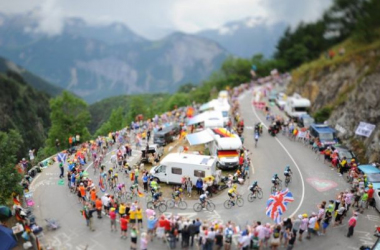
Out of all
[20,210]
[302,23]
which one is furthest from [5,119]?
[302,23]

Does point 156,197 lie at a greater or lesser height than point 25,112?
lesser

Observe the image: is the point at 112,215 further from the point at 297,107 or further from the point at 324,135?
the point at 297,107

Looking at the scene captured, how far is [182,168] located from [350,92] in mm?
25288

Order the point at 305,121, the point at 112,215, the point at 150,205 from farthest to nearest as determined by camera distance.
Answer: the point at 305,121 < the point at 150,205 < the point at 112,215

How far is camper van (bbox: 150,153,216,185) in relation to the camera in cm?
2359

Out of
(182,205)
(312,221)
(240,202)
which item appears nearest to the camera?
(312,221)

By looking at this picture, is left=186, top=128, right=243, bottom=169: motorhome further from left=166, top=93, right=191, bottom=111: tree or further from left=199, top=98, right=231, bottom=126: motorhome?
left=166, top=93, right=191, bottom=111: tree

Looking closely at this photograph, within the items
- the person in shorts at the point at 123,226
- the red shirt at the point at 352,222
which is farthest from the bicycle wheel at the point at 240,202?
the person in shorts at the point at 123,226

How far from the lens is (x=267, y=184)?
2522 cm

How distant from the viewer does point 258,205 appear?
71.9ft

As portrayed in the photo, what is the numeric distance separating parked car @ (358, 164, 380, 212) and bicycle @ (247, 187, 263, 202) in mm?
7578

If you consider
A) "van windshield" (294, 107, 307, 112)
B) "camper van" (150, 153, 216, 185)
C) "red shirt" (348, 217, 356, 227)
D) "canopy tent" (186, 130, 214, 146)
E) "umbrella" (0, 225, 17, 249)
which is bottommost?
"umbrella" (0, 225, 17, 249)

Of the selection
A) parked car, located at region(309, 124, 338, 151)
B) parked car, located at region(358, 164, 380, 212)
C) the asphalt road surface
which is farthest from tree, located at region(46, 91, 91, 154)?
parked car, located at region(358, 164, 380, 212)

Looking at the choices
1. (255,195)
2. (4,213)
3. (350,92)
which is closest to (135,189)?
(4,213)
